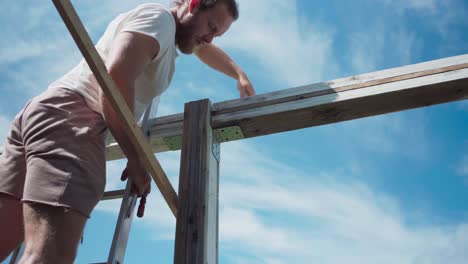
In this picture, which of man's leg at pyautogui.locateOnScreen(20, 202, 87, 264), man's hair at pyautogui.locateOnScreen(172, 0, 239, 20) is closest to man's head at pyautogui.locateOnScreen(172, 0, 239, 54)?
man's hair at pyautogui.locateOnScreen(172, 0, 239, 20)

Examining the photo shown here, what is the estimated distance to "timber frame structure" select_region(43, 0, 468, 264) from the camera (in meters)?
1.67

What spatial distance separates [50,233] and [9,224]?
1.44 ft

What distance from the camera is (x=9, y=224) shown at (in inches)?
57.9

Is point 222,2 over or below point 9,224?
over

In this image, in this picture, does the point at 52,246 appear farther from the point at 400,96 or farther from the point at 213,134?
the point at 400,96

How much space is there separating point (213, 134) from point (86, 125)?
2.33ft

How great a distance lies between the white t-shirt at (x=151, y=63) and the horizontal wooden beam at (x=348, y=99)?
17.6 inches

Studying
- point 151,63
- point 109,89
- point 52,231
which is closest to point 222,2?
point 151,63

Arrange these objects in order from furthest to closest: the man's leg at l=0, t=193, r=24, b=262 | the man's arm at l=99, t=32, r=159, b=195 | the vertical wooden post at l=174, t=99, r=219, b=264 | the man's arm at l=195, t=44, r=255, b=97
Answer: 1. the man's arm at l=195, t=44, r=255, b=97
2. the vertical wooden post at l=174, t=99, r=219, b=264
3. the man's leg at l=0, t=193, r=24, b=262
4. the man's arm at l=99, t=32, r=159, b=195

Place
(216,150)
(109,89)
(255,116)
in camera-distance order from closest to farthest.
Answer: (109,89) → (255,116) → (216,150)

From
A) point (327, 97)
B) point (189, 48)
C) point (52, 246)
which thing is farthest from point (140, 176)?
point (327, 97)

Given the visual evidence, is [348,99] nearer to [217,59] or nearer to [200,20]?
[200,20]

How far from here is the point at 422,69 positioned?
174 centimetres

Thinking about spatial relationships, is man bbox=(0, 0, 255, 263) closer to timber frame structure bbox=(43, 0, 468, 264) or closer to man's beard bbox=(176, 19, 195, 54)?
man's beard bbox=(176, 19, 195, 54)
